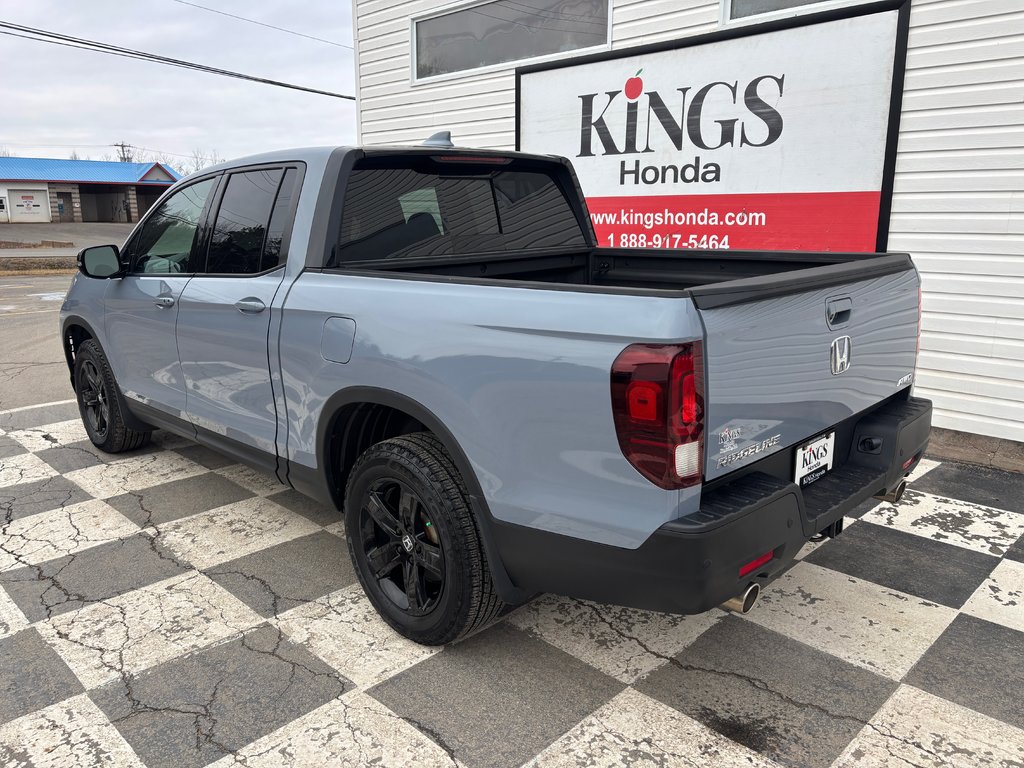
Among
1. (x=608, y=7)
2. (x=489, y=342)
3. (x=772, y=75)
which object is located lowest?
(x=489, y=342)

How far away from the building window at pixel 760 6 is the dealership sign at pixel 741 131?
16 centimetres

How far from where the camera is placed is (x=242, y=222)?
143 inches

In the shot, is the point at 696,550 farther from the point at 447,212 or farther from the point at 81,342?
the point at 81,342

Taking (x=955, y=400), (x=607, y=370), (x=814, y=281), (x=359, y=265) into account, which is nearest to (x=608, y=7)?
(x=955, y=400)

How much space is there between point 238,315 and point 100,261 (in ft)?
4.72

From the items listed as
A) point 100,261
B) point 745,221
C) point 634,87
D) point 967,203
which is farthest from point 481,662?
point 634,87

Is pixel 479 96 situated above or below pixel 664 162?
above

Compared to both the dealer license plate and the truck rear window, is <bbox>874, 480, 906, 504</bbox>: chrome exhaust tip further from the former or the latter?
the truck rear window

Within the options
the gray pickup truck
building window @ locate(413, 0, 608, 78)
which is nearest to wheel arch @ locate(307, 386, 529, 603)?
the gray pickup truck

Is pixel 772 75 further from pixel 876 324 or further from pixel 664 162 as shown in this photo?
pixel 876 324

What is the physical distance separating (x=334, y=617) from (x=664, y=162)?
4979 mm

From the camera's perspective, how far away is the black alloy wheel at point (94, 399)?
5021mm

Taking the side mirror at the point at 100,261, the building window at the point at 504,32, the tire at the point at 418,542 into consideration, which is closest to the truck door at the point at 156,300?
the side mirror at the point at 100,261

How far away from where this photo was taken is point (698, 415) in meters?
2.08
